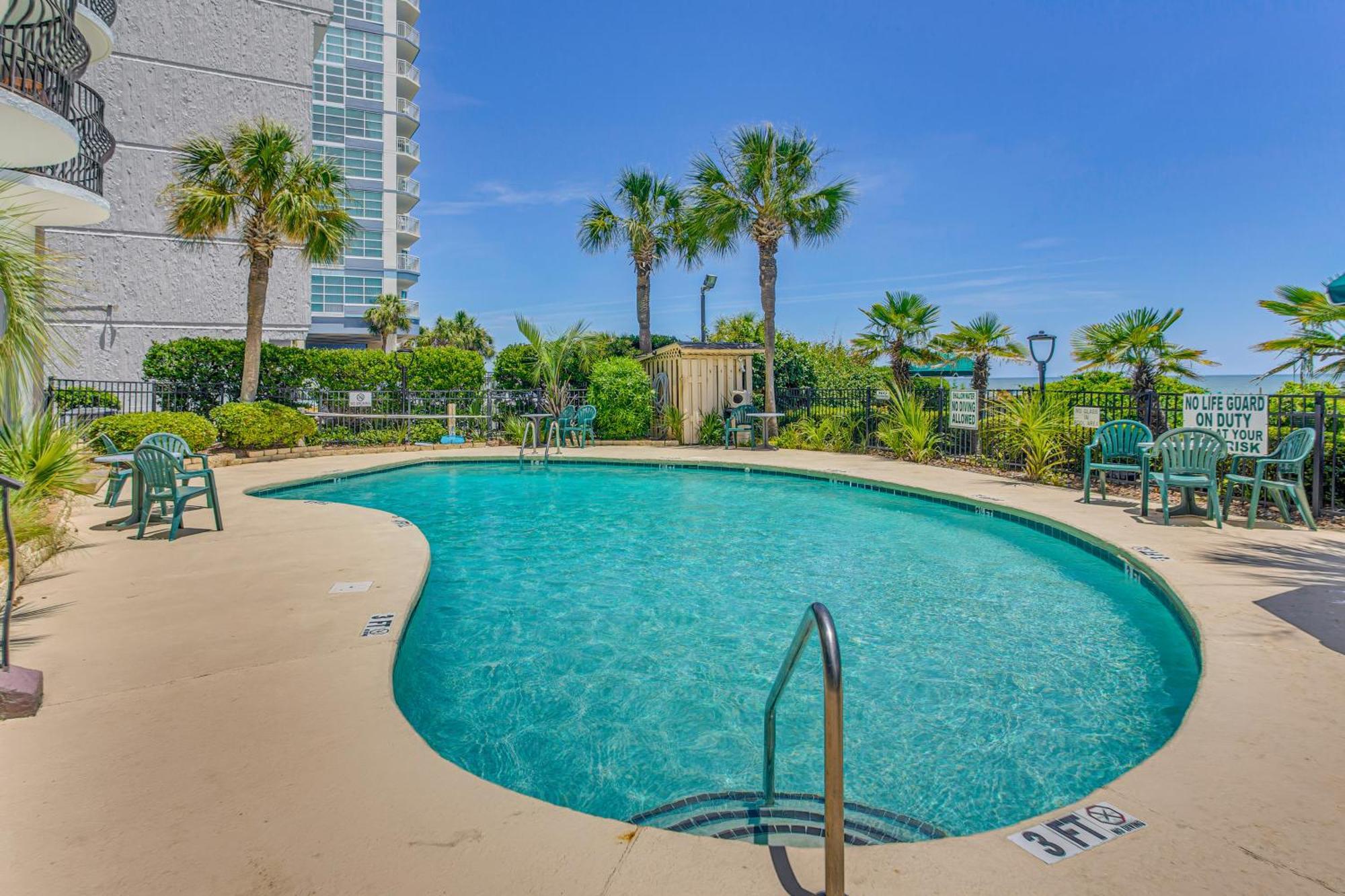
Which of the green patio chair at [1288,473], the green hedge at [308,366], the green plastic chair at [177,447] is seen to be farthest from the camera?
the green hedge at [308,366]

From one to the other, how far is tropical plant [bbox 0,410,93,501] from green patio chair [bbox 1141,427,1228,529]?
9.56 meters

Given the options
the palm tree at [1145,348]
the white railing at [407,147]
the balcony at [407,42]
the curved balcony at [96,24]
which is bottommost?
the palm tree at [1145,348]

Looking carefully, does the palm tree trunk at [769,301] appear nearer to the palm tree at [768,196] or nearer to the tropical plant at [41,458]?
the palm tree at [768,196]

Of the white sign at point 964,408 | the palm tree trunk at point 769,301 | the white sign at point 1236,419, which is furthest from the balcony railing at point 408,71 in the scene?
the white sign at point 1236,419

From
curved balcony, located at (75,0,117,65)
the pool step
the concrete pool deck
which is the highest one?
curved balcony, located at (75,0,117,65)

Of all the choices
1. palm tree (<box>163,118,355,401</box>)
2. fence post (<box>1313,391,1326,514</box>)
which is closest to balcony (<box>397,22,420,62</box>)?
palm tree (<box>163,118,355,401</box>)

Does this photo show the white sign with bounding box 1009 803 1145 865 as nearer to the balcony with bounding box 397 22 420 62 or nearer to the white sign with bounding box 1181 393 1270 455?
the white sign with bounding box 1181 393 1270 455

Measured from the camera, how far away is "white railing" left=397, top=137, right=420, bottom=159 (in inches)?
1638

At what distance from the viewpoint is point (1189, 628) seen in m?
4.06

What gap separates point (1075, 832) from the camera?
203 centimetres

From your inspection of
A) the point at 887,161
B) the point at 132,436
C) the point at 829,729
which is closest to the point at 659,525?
the point at 829,729

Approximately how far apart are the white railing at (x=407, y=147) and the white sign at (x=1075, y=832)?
4654 cm

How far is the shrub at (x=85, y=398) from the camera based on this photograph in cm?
1289

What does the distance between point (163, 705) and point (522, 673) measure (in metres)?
1.66
